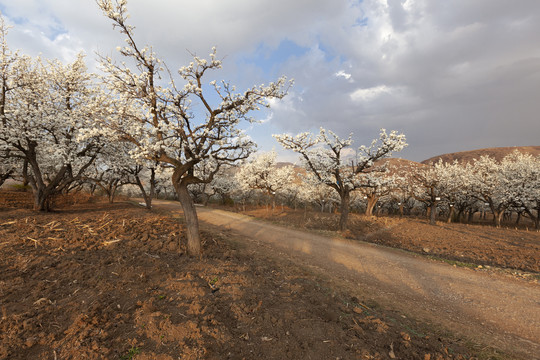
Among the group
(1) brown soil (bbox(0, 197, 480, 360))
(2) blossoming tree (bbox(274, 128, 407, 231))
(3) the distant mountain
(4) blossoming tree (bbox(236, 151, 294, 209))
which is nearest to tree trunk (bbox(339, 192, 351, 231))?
(2) blossoming tree (bbox(274, 128, 407, 231))

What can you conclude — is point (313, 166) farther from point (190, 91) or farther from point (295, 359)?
point (295, 359)

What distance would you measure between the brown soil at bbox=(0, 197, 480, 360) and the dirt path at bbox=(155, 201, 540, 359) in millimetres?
1452

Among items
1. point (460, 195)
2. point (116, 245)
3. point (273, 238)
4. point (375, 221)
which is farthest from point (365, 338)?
point (460, 195)

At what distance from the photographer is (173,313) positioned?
4.92m

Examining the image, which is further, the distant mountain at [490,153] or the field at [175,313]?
the distant mountain at [490,153]

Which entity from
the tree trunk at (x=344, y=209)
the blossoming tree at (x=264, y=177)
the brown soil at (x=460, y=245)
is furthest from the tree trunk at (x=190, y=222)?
the blossoming tree at (x=264, y=177)

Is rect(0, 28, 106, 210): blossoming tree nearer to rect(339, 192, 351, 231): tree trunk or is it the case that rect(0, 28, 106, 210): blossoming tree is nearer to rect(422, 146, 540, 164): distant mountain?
rect(339, 192, 351, 231): tree trunk

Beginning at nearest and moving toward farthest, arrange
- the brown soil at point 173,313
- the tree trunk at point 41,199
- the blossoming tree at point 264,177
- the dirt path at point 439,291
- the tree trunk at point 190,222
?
the brown soil at point 173,313 → the dirt path at point 439,291 → the tree trunk at point 190,222 → the tree trunk at point 41,199 → the blossoming tree at point 264,177

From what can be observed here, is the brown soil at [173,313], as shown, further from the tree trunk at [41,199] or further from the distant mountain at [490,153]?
the distant mountain at [490,153]

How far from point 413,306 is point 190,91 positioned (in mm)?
10745

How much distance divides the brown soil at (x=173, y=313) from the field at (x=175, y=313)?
0.08 feet

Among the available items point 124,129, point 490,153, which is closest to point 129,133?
point 124,129

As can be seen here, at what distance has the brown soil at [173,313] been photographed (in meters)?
4.07

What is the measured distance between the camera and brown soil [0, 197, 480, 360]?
4.07 metres
